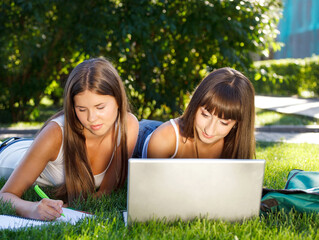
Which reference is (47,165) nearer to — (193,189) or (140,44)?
(193,189)

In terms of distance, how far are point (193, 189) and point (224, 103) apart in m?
0.79

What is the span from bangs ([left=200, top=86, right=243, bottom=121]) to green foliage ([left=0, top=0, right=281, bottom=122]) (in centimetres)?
282

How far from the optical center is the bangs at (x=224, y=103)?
8.05 ft

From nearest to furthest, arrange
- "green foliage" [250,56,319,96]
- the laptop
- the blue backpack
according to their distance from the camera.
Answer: the laptop
the blue backpack
"green foliage" [250,56,319,96]

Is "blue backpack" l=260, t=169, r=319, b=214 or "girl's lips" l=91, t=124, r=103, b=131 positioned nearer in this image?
"blue backpack" l=260, t=169, r=319, b=214

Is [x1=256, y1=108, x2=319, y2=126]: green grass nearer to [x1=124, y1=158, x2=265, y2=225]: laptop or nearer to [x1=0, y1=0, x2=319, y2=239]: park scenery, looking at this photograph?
[x1=0, y1=0, x2=319, y2=239]: park scenery

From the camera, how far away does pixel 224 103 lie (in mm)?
2453

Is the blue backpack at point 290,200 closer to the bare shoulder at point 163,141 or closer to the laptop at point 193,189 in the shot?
the laptop at point 193,189

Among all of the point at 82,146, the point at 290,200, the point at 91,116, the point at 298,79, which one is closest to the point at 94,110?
the point at 91,116

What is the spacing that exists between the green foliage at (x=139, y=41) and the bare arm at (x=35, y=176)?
9.35ft

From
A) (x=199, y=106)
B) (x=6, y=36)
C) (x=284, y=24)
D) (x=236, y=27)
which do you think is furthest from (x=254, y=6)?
(x=284, y=24)

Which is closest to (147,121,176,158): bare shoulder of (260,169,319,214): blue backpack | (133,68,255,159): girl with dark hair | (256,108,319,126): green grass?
(133,68,255,159): girl with dark hair

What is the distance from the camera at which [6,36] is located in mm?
6309

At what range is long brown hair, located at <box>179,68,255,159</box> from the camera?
2465mm
